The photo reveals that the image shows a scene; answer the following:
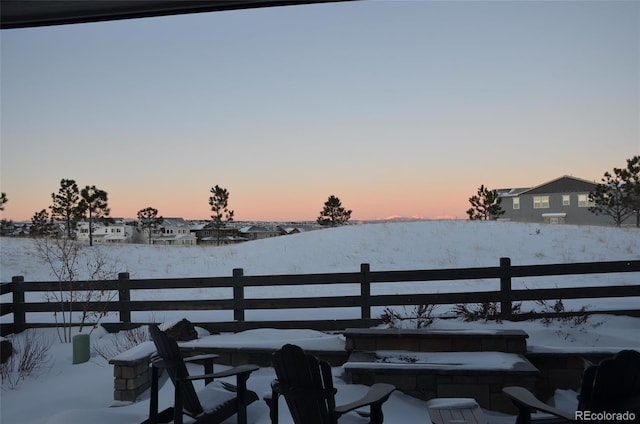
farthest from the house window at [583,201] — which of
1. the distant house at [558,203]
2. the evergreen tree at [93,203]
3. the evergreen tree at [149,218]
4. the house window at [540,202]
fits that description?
the evergreen tree at [149,218]

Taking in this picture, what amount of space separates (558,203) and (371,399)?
39079 mm

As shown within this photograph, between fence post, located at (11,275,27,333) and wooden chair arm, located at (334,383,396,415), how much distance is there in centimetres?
639

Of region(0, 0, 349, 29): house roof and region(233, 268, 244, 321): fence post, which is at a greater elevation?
region(0, 0, 349, 29): house roof

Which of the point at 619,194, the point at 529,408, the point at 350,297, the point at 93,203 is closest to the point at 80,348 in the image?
the point at 350,297

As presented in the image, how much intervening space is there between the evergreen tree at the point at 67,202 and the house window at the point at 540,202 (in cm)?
3483

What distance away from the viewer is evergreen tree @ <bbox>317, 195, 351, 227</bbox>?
3662 centimetres

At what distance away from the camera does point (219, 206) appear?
38.2m

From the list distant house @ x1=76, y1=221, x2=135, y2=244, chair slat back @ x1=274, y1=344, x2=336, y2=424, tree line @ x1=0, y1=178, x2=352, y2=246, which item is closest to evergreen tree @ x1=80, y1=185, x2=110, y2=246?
tree line @ x1=0, y1=178, x2=352, y2=246

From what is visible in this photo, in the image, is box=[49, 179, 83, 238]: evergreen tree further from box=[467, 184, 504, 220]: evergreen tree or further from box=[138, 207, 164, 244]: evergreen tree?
box=[467, 184, 504, 220]: evergreen tree

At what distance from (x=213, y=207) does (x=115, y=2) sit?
36.5 metres

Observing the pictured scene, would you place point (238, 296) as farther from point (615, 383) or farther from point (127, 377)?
point (615, 383)

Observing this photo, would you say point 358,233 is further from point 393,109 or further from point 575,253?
point 393,109

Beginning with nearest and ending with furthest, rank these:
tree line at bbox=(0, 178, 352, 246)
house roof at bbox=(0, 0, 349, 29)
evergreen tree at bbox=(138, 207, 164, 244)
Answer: house roof at bbox=(0, 0, 349, 29), tree line at bbox=(0, 178, 352, 246), evergreen tree at bbox=(138, 207, 164, 244)

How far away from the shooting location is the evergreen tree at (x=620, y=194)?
28672 millimetres
